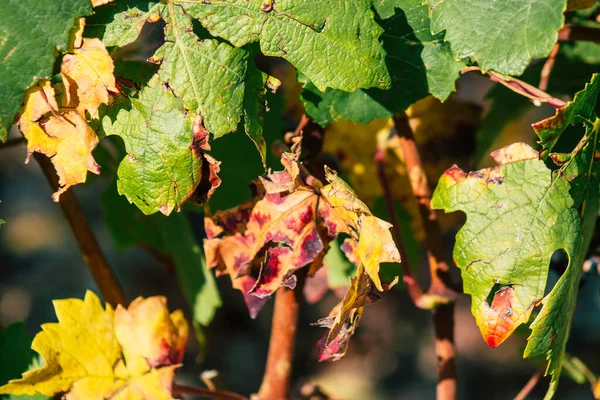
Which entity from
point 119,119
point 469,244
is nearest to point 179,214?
point 119,119

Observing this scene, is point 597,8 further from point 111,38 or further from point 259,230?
point 111,38

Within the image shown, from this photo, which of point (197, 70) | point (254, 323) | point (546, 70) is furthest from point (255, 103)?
point (254, 323)

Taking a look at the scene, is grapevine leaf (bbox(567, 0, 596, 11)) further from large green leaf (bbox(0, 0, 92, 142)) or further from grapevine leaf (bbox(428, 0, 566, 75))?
large green leaf (bbox(0, 0, 92, 142))

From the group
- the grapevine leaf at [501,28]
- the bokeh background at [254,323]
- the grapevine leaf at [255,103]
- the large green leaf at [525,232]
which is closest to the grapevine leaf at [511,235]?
the large green leaf at [525,232]

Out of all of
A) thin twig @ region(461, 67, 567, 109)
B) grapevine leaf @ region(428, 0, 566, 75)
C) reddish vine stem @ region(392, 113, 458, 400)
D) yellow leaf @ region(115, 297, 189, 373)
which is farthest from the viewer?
reddish vine stem @ region(392, 113, 458, 400)

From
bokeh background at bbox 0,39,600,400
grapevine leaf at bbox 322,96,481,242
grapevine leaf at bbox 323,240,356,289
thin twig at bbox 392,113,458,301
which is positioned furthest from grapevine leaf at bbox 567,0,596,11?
bokeh background at bbox 0,39,600,400

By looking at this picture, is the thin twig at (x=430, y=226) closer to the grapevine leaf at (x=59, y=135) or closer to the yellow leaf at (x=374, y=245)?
the yellow leaf at (x=374, y=245)
